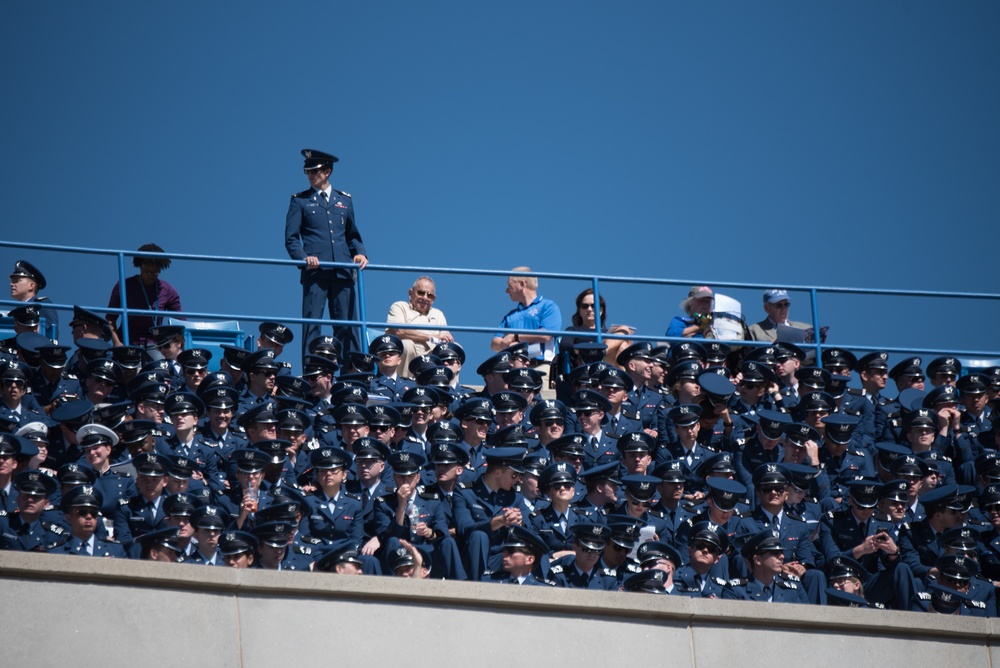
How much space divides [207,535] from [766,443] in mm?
4878

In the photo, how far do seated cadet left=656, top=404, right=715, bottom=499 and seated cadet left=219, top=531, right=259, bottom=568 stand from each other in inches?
146

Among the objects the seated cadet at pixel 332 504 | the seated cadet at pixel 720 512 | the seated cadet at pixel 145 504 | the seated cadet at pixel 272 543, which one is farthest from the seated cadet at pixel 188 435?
the seated cadet at pixel 720 512

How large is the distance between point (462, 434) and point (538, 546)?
202cm

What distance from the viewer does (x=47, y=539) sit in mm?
12305

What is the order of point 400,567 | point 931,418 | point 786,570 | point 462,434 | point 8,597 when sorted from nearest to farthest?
1. point 8,597
2. point 400,567
3. point 786,570
4. point 462,434
5. point 931,418

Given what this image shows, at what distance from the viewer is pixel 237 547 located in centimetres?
1201

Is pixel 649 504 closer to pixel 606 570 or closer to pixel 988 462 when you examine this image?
pixel 606 570

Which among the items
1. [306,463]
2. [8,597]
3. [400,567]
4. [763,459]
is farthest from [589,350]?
[8,597]

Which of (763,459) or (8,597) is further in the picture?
(763,459)

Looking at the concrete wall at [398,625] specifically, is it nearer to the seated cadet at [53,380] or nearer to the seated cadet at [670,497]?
the seated cadet at [670,497]

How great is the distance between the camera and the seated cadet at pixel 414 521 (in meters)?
12.5

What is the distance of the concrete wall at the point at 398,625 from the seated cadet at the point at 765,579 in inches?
30.3

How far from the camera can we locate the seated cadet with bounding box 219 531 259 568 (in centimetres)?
1201

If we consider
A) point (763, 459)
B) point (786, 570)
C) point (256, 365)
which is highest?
point (256, 365)
